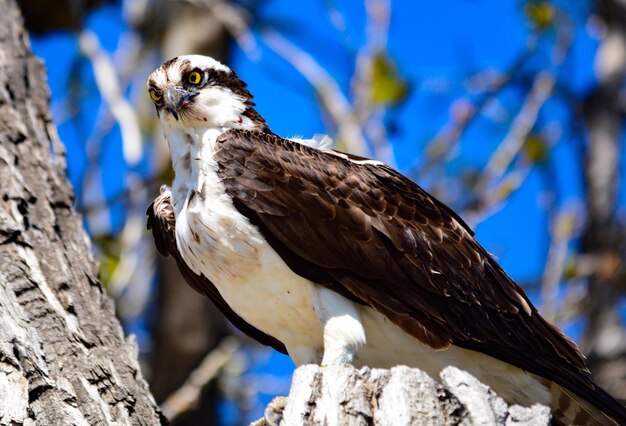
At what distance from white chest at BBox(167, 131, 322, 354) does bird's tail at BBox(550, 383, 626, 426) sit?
1.40 m

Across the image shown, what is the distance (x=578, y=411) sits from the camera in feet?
18.9

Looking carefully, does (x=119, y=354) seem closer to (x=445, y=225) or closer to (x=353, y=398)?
(x=353, y=398)

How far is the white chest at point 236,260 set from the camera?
5516 mm

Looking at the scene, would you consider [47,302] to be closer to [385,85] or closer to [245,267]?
[245,267]

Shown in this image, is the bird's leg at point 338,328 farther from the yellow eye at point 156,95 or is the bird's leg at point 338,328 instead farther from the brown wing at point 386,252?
the yellow eye at point 156,95

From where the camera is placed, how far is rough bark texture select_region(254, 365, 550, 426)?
3957mm

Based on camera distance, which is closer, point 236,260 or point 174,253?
point 236,260

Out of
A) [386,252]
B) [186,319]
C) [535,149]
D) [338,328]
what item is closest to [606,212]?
[535,149]

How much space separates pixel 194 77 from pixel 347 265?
5.15ft

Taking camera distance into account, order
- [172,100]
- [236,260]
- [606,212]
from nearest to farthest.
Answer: [236,260] → [172,100] → [606,212]

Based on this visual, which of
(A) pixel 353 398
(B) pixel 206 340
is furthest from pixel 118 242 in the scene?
(A) pixel 353 398

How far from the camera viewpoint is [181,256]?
19.9ft

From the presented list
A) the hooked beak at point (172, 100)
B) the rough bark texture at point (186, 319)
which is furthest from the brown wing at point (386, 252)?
the rough bark texture at point (186, 319)

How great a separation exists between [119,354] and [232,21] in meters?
6.57
